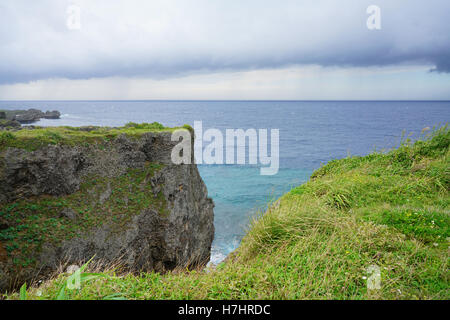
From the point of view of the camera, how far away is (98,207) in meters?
10.2

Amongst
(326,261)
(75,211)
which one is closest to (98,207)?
(75,211)

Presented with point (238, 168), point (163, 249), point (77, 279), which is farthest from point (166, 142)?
point (238, 168)

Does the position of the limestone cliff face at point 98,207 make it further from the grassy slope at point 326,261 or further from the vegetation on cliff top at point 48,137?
the grassy slope at point 326,261

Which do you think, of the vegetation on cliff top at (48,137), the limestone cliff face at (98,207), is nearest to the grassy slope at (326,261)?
the limestone cliff face at (98,207)

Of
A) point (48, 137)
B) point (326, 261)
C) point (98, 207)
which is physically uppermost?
point (48, 137)

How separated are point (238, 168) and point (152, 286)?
29.7 meters

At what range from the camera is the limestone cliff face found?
8.62 metres

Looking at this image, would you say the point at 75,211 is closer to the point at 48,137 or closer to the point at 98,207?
the point at 98,207

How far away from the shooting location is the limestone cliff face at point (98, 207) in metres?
8.62

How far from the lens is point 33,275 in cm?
815

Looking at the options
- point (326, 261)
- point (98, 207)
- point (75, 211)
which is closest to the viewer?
point (326, 261)

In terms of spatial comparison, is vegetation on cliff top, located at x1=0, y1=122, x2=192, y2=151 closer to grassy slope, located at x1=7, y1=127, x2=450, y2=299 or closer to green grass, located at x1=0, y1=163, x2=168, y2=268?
green grass, located at x1=0, y1=163, x2=168, y2=268

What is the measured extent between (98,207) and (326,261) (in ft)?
30.2
